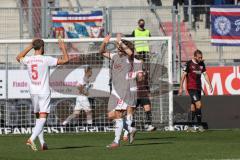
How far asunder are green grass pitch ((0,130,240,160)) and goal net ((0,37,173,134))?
1.18m

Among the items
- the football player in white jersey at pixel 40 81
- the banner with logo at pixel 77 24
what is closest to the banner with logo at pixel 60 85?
the banner with logo at pixel 77 24

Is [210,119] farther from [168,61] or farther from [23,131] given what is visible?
[23,131]

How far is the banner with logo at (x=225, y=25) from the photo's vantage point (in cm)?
2791

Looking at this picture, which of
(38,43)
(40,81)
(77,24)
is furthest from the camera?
(77,24)

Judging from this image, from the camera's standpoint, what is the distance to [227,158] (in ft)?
49.5

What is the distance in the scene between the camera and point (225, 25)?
28062 millimetres

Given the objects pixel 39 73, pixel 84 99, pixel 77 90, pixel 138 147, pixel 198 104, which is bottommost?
pixel 138 147

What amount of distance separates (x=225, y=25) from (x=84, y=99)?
18.6 ft

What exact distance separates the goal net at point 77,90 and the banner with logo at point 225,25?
307 cm

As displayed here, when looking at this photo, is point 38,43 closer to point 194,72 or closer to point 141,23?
point 194,72

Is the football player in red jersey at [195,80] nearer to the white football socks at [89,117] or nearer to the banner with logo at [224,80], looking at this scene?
the banner with logo at [224,80]

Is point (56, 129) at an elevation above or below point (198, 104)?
below

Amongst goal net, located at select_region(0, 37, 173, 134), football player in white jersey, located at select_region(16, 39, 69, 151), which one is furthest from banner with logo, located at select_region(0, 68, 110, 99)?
football player in white jersey, located at select_region(16, 39, 69, 151)

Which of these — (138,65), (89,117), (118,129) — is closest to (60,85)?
(89,117)
